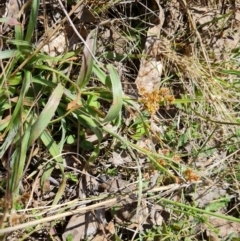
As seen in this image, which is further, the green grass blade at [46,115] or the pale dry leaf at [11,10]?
the pale dry leaf at [11,10]

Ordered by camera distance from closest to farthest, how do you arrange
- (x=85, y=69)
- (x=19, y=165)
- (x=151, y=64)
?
(x=19, y=165) → (x=85, y=69) → (x=151, y=64)

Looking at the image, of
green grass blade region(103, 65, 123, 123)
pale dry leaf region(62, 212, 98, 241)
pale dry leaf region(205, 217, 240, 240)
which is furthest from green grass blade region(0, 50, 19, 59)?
pale dry leaf region(205, 217, 240, 240)

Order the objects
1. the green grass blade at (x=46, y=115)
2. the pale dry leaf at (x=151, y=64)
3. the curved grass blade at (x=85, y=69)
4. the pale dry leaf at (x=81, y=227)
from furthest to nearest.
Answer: the pale dry leaf at (x=151, y=64) < the pale dry leaf at (x=81, y=227) < the curved grass blade at (x=85, y=69) < the green grass blade at (x=46, y=115)

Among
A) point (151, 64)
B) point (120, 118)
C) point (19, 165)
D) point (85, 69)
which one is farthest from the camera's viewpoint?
point (151, 64)

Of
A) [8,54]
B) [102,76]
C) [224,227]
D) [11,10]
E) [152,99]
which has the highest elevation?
[11,10]

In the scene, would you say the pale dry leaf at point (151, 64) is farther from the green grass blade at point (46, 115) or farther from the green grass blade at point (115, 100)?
the green grass blade at point (46, 115)

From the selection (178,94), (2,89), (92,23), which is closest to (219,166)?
(178,94)

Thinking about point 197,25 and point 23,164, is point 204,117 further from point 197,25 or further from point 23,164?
point 23,164

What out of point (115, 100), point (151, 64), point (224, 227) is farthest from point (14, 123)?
point (224, 227)

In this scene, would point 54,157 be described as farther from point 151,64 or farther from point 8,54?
point 151,64

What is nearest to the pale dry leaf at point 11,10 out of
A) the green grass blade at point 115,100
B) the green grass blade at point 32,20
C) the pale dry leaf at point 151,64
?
the green grass blade at point 32,20
